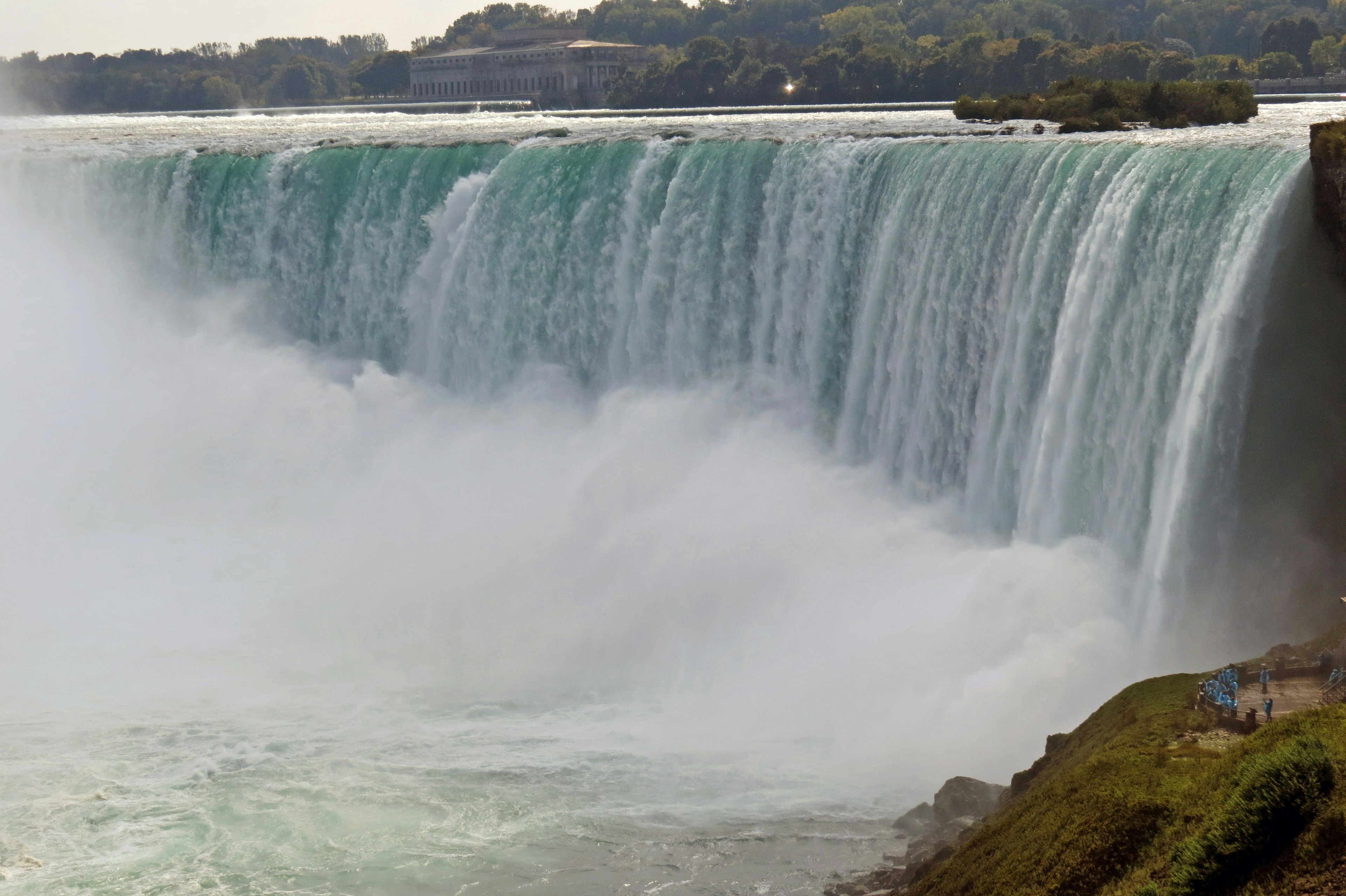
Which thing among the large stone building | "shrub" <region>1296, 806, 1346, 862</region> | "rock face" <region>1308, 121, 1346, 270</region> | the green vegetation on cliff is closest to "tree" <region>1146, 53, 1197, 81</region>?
the green vegetation on cliff

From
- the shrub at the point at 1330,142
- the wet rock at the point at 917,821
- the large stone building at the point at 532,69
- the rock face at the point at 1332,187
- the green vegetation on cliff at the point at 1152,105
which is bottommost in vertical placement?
the wet rock at the point at 917,821

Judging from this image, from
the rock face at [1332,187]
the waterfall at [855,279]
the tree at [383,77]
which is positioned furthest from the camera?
the tree at [383,77]

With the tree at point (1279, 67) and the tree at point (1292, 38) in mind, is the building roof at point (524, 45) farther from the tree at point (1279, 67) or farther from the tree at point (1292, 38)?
the tree at point (1279, 67)

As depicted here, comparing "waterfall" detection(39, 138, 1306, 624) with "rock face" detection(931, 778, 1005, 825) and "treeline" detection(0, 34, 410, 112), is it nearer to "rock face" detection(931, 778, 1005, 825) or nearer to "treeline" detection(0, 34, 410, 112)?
"rock face" detection(931, 778, 1005, 825)

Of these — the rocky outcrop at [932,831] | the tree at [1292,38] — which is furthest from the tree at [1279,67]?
the rocky outcrop at [932,831]

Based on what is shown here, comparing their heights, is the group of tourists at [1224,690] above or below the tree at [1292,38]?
below

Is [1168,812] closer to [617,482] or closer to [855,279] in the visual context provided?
[855,279]

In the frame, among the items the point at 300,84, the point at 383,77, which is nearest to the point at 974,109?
the point at 383,77

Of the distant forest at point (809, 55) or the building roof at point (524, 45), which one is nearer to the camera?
the distant forest at point (809, 55)
